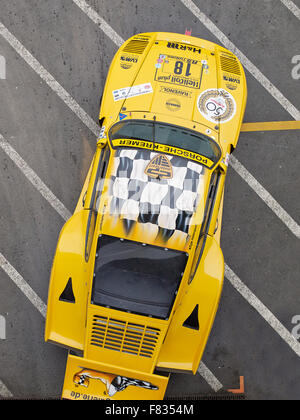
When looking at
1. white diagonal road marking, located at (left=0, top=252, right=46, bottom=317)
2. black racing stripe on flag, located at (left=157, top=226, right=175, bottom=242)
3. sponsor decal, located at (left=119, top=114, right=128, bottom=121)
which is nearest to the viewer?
black racing stripe on flag, located at (left=157, top=226, right=175, bottom=242)

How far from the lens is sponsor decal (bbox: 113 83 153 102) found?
4.88 m

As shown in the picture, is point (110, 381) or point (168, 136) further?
point (168, 136)

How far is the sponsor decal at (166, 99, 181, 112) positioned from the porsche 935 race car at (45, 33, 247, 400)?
1 centimetres

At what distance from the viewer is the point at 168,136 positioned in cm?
456

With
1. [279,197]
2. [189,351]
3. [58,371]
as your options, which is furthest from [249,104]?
[58,371]

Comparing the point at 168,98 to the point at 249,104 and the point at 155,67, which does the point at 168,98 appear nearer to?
the point at 155,67

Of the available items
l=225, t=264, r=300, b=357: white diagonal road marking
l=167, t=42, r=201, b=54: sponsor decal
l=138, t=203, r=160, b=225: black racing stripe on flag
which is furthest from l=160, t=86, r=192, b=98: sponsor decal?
l=225, t=264, r=300, b=357: white diagonal road marking

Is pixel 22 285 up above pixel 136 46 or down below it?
below

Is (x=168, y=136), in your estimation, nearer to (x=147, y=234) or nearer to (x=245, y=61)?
(x=147, y=234)

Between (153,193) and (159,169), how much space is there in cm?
30

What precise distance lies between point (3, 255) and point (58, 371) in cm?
187

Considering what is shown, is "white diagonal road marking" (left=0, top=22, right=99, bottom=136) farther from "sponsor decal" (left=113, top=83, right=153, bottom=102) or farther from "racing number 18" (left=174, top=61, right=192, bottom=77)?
"racing number 18" (left=174, top=61, right=192, bottom=77)

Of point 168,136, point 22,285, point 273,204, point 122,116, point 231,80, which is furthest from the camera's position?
point 273,204

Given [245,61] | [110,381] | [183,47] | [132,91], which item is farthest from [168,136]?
[110,381]
